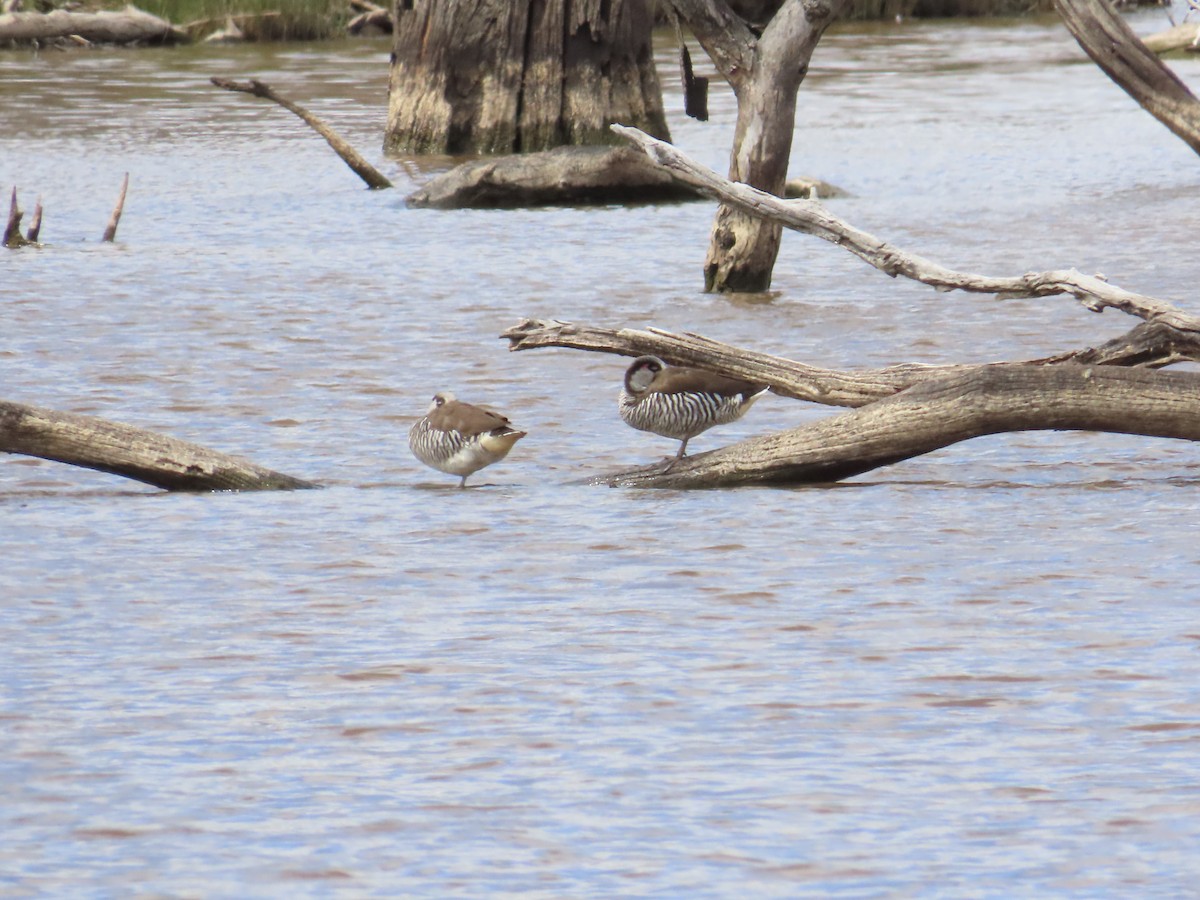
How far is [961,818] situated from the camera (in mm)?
4859

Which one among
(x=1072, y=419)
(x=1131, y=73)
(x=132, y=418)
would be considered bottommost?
(x=132, y=418)

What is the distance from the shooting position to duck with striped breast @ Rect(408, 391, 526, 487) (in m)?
8.35

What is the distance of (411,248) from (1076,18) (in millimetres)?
5373

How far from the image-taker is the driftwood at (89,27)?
36.0 m

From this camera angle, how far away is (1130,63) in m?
13.8

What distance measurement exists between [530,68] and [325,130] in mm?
3391

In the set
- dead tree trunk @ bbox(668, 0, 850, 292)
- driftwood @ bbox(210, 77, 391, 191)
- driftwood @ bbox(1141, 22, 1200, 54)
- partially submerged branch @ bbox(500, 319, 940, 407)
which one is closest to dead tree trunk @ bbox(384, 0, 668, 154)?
driftwood @ bbox(210, 77, 391, 191)

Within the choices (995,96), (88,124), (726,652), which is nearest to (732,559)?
(726,652)

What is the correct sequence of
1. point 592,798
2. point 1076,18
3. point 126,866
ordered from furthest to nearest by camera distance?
point 1076,18 < point 592,798 < point 126,866

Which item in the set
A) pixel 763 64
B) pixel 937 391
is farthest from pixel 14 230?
pixel 937 391

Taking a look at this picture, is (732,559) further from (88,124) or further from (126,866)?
(88,124)

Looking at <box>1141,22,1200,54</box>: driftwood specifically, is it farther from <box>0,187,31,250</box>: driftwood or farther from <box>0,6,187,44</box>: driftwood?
<box>0,6,187,44</box>: driftwood

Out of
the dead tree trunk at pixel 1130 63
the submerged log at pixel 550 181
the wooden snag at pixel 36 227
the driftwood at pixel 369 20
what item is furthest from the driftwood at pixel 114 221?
the driftwood at pixel 369 20

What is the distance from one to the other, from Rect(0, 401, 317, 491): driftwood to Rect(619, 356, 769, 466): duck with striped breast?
4.36ft
